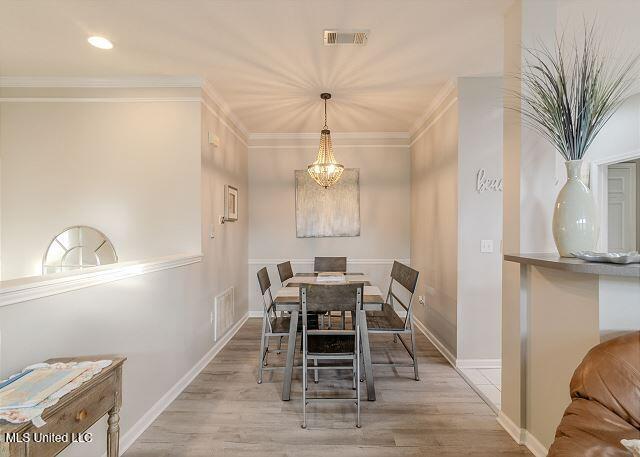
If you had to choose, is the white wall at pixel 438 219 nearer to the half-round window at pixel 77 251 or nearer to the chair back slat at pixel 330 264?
the chair back slat at pixel 330 264

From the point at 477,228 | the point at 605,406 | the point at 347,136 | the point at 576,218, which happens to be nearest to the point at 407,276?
the point at 477,228

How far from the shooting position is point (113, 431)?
55.1 inches

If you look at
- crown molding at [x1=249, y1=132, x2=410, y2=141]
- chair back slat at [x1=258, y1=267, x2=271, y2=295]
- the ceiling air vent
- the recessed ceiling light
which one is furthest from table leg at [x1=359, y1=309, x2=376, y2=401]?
crown molding at [x1=249, y1=132, x2=410, y2=141]

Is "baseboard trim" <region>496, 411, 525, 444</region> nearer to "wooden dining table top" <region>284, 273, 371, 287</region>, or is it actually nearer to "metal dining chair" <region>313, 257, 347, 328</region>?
"wooden dining table top" <region>284, 273, 371, 287</region>

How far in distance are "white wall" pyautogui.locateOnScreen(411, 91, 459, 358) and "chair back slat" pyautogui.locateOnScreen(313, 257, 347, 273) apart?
103cm

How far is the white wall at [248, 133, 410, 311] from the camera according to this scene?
180 inches

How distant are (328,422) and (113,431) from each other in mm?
1268

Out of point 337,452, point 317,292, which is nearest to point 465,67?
point 317,292

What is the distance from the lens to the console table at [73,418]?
895 millimetres

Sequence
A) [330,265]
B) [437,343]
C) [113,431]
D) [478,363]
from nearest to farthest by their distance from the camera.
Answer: [113,431] < [478,363] < [437,343] < [330,265]

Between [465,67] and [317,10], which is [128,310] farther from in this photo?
[465,67]

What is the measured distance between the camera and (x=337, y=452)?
181cm

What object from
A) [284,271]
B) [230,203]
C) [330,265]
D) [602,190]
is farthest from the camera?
[330,265]

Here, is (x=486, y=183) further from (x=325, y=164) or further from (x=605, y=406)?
(x=605, y=406)
